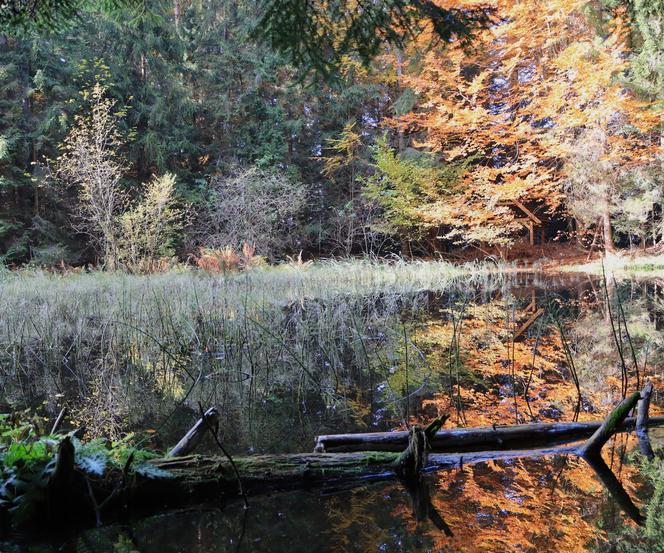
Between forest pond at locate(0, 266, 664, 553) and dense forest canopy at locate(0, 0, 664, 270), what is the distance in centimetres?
517

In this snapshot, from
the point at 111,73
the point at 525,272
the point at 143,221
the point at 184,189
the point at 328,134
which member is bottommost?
the point at 525,272

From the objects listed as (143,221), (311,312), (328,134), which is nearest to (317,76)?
(311,312)

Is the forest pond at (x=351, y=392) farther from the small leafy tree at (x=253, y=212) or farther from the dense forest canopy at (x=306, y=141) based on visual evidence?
the small leafy tree at (x=253, y=212)

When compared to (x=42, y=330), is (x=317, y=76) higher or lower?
higher

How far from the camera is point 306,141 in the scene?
49.2ft

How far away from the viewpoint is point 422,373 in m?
2.84

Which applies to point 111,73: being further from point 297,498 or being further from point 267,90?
point 297,498

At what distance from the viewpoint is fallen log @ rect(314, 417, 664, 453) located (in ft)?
5.57

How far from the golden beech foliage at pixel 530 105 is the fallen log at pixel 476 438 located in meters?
8.89

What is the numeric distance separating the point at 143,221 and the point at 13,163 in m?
5.22

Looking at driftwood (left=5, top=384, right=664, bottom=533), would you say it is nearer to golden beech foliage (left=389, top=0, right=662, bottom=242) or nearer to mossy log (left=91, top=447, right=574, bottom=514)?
mossy log (left=91, top=447, right=574, bottom=514)

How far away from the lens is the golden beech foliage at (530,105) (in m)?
9.84

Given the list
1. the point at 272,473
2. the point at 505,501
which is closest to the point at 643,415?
the point at 505,501

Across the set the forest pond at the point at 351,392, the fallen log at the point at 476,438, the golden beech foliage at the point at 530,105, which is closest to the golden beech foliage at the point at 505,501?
the forest pond at the point at 351,392
